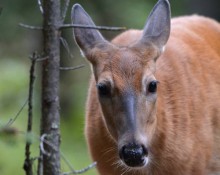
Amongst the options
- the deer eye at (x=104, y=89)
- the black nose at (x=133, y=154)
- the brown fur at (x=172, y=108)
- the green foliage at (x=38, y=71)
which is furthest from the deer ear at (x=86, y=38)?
the green foliage at (x=38, y=71)

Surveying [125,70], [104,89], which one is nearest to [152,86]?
[125,70]

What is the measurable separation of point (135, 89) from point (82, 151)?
973cm

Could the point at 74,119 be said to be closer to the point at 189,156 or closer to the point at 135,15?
the point at 135,15

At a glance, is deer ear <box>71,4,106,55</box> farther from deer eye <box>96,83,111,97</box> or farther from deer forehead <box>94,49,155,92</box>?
deer eye <box>96,83,111,97</box>

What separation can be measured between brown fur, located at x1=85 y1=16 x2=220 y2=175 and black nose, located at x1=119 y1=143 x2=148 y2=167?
0.82 feet

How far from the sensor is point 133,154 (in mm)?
6414

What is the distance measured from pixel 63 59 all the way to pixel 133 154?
41.3 ft

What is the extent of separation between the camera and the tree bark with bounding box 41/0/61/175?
18.9ft

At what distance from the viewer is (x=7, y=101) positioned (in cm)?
1077

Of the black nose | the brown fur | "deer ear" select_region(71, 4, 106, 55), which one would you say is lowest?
the black nose

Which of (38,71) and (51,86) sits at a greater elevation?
(38,71)

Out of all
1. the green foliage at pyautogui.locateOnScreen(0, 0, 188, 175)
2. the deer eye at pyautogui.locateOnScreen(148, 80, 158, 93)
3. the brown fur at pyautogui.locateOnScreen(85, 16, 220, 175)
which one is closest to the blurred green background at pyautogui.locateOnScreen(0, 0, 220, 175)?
the green foliage at pyautogui.locateOnScreen(0, 0, 188, 175)

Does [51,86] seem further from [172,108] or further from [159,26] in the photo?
[172,108]

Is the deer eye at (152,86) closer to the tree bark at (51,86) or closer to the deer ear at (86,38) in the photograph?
the deer ear at (86,38)
